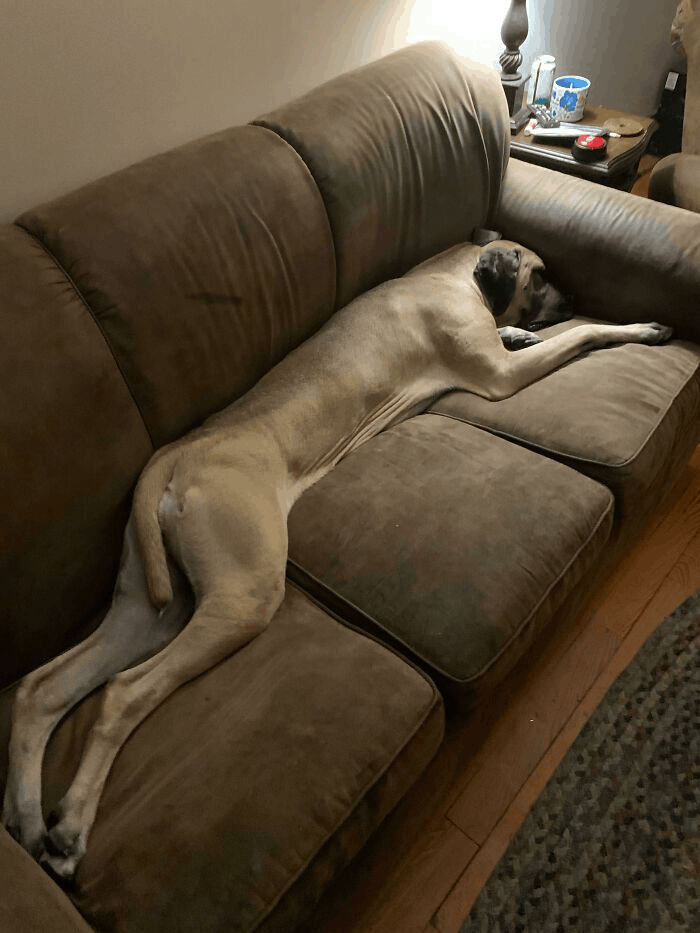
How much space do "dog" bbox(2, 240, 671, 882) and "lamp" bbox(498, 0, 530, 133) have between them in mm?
1033

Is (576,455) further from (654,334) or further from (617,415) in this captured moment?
(654,334)

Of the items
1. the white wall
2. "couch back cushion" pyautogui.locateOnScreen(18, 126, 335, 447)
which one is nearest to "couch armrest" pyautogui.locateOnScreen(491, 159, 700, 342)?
"couch back cushion" pyautogui.locateOnScreen(18, 126, 335, 447)

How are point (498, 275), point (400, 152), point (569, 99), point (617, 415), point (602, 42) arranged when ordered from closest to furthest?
point (617, 415), point (400, 152), point (498, 275), point (569, 99), point (602, 42)

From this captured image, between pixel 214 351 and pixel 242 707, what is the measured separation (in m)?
0.74

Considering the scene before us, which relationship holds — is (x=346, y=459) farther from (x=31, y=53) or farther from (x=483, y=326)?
(x=31, y=53)

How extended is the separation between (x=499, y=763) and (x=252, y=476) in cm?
88

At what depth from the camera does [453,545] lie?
1.44 meters

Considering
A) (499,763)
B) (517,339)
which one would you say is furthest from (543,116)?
(499,763)

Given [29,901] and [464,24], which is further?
[464,24]

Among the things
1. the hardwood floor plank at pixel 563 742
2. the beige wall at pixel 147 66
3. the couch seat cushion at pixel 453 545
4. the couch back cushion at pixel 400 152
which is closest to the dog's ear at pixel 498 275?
the couch back cushion at pixel 400 152

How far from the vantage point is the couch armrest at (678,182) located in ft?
7.18

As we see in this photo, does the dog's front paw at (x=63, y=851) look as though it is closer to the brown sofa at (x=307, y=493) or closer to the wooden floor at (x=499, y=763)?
the brown sofa at (x=307, y=493)

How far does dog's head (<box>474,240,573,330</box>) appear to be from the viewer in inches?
80.1

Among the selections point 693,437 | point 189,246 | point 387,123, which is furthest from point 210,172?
point 693,437
